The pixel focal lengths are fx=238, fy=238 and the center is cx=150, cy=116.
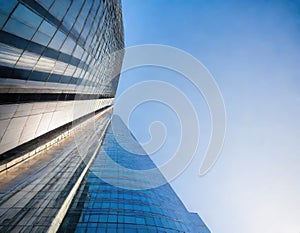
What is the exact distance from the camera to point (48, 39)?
20.2 metres

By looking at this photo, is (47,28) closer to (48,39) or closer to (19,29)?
(48,39)

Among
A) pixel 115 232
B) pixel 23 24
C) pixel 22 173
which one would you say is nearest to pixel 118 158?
pixel 22 173

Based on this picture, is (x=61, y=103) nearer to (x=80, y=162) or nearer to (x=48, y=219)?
(x=80, y=162)

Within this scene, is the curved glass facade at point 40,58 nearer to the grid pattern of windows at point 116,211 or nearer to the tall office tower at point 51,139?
the tall office tower at point 51,139

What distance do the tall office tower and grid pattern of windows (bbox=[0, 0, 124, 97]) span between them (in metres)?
0.07

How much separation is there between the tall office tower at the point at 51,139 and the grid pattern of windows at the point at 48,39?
7 cm

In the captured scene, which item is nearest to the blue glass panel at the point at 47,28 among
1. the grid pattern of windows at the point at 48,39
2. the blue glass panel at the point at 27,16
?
the grid pattern of windows at the point at 48,39

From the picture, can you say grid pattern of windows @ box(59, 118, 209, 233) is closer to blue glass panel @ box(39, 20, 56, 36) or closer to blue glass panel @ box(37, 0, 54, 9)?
blue glass panel @ box(39, 20, 56, 36)

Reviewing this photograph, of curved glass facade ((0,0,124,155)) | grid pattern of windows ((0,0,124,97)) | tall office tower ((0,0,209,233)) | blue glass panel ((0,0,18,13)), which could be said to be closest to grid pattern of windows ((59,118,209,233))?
tall office tower ((0,0,209,233))

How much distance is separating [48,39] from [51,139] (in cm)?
2398

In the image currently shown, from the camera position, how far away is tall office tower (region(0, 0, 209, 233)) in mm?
17281

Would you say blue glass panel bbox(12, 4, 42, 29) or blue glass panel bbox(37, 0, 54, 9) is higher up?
blue glass panel bbox(37, 0, 54, 9)

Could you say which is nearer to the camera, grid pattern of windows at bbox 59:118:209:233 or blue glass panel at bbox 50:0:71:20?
blue glass panel at bbox 50:0:71:20

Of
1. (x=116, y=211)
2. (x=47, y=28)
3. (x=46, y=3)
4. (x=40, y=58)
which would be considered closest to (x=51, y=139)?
(x=116, y=211)
